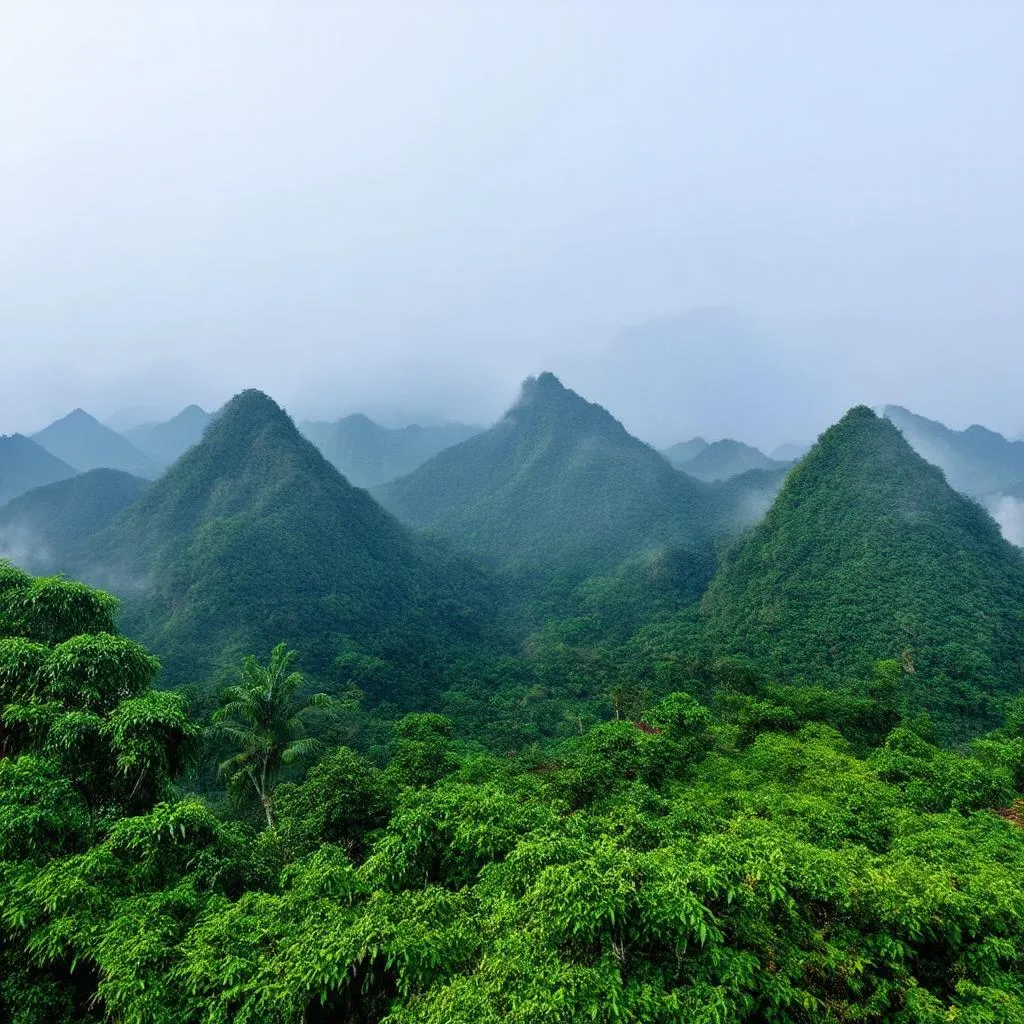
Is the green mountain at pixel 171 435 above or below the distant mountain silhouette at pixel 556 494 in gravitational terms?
above

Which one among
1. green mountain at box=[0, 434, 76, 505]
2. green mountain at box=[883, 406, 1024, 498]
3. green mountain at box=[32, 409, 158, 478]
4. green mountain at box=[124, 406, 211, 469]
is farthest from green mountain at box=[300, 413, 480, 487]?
green mountain at box=[883, 406, 1024, 498]

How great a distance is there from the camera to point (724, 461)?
165500 millimetres

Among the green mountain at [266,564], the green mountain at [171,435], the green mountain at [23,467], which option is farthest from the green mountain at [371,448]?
the green mountain at [266,564]

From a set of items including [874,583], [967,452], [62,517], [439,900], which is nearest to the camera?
[439,900]

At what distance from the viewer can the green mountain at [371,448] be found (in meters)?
166

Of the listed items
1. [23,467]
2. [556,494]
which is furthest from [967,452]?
[23,467]

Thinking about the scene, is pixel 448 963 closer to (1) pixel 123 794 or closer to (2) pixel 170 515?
(1) pixel 123 794

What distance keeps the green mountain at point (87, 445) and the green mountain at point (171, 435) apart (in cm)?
710

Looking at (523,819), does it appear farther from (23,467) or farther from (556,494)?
(23,467)

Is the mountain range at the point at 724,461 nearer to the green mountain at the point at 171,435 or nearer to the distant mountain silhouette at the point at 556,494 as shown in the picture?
the distant mountain silhouette at the point at 556,494

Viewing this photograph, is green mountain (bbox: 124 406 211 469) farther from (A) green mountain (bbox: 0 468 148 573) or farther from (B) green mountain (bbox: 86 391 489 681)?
(B) green mountain (bbox: 86 391 489 681)

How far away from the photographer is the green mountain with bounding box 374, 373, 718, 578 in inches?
3307

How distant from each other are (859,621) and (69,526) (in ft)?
308

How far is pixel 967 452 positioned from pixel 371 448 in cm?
17868
